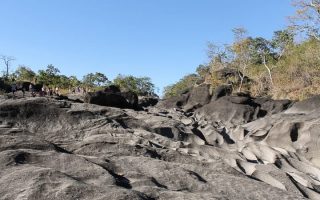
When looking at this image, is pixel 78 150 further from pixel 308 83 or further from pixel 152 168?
pixel 308 83

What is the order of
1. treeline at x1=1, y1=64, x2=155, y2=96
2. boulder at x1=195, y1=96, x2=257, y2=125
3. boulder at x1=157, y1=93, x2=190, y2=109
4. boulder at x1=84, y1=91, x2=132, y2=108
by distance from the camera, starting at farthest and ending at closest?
treeline at x1=1, y1=64, x2=155, y2=96, boulder at x1=157, y1=93, x2=190, y2=109, boulder at x1=195, y1=96, x2=257, y2=125, boulder at x1=84, y1=91, x2=132, y2=108

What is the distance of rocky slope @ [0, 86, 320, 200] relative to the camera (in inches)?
241

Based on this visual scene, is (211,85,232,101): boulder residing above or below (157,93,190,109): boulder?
above

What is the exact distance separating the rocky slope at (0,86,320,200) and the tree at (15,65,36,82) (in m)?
51.9

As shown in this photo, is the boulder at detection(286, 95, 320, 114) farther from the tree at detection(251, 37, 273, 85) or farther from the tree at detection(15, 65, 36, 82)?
the tree at detection(15, 65, 36, 82)

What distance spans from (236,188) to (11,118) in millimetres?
6455

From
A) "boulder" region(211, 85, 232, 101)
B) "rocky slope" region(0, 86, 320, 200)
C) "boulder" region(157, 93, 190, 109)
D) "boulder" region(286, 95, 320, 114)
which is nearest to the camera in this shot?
"rocky slope" region(0, 86, 320, 200)

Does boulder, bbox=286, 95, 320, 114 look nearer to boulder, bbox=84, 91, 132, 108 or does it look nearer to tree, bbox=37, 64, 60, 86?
boulder, bbox=84, 91, 132, 108

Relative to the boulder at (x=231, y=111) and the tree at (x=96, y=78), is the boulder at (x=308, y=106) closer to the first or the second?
the boulder at (x=231, y=111)

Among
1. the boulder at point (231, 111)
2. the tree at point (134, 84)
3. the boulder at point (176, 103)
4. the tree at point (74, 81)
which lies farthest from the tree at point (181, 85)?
the boulder at point (231, 111)

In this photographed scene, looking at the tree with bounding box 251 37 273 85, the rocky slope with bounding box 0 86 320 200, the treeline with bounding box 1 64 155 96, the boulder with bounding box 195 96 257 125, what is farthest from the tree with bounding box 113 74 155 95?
the rocky slope with bounding box 0 86 320 200

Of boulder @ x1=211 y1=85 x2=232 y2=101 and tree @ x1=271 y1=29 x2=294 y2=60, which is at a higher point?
tree @ x1=271 y1=29 x2=294 y2=60

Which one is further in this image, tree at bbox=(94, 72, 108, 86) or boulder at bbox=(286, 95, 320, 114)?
tree at bbox=(94, 72, 108, 86)

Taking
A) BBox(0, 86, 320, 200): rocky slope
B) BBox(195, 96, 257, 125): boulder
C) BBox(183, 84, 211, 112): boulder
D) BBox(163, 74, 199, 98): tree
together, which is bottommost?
BBox(0, 86, 320, 200): rocky slope
